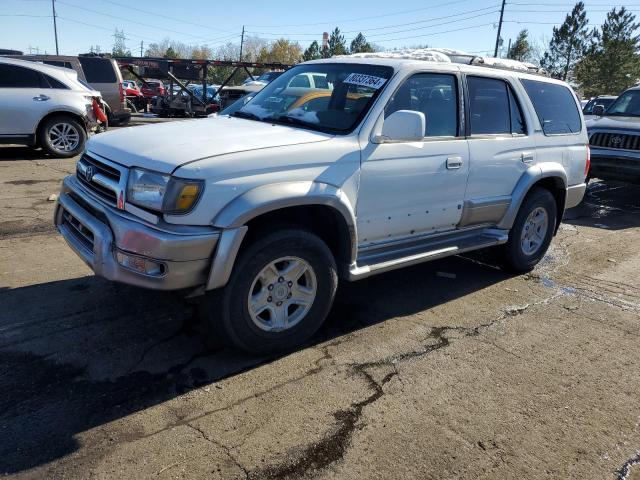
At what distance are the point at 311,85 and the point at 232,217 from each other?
191 centimetres

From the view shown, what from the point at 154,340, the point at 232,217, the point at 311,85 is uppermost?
the point at 311,85

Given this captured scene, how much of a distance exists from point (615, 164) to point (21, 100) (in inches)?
418

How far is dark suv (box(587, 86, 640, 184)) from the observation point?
9.03 metres

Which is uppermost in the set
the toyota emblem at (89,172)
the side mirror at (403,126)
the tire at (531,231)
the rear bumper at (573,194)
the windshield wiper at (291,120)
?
the side mirror at (403,126)

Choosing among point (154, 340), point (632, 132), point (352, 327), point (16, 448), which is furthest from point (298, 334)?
point (632, 132)

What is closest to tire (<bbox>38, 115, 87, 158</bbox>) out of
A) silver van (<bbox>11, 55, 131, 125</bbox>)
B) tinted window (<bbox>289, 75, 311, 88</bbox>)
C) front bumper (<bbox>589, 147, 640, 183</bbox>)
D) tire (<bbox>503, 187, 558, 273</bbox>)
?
silver van (<bbox>11, 55, 131, 125</bbox>)

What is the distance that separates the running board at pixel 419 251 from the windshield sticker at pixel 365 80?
1.23 metres

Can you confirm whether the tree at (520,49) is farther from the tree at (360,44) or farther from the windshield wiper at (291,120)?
the windshield wiper at (291,120)

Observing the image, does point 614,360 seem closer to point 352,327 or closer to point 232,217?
point 352,327

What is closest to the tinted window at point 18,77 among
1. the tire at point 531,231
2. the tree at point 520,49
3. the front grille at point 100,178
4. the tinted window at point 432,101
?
the front grille at point 100,178

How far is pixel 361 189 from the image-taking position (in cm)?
369

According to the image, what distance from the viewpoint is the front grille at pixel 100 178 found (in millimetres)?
3297

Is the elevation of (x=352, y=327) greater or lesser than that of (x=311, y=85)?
lesser

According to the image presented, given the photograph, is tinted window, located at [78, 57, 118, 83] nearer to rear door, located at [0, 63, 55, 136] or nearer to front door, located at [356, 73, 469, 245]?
rear door, located at [0, 63, 55, 136]
